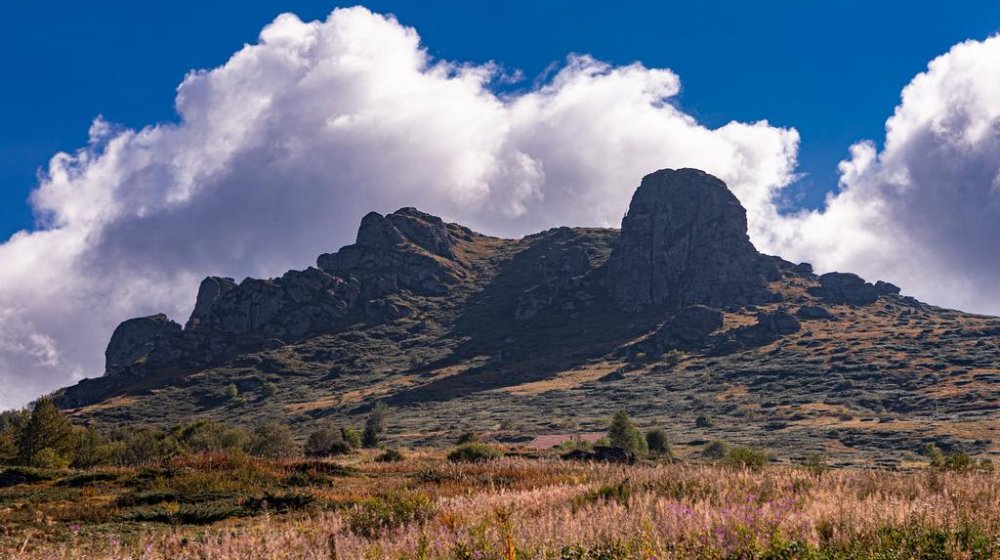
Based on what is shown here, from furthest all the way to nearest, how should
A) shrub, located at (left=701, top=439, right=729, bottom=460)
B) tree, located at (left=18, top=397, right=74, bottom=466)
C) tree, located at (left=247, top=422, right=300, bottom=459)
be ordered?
shrub, located at (left=701, top=439, right=729, bottom=460) → tree, located at (left=247, top=422, right=300, bottom=459) → tree, located at (left=18, top=397, right=74, bottom=466)

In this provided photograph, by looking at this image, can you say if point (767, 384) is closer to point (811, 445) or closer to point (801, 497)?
point (811, 445)

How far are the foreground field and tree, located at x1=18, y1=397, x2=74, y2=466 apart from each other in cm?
3025

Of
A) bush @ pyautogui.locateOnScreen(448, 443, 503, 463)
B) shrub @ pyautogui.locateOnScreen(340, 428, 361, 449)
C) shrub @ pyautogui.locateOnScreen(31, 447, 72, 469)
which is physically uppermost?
shrub @ pyautogui.locateOnScreen(31, 447, 72, 469)

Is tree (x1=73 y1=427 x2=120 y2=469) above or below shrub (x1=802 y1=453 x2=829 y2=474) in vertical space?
above

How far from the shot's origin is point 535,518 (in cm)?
1184

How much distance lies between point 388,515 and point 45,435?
4952 cm

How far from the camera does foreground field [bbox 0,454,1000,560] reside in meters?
8.55

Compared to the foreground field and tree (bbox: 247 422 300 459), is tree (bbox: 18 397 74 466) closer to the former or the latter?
tree (bbox: 247 422 300 459)

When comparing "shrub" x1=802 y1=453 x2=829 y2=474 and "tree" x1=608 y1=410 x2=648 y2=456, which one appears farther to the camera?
"tree" x1=608 y1=410 x2=648 y2=456

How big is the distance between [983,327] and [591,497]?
200 m

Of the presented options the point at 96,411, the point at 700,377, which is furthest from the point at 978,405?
the point at 96,411

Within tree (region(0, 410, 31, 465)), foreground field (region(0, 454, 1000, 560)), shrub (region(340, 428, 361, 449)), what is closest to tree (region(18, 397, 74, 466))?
tree (region(0, 410, 31, 465))

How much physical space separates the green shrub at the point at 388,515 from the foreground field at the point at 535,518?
0.04 metres

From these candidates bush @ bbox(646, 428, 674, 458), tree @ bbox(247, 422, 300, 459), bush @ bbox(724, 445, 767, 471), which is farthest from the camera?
bush @ bbox(646, 428, 674, 458)
